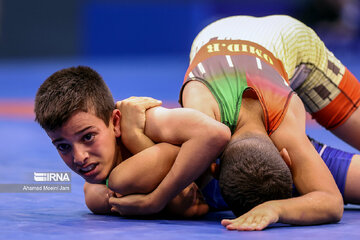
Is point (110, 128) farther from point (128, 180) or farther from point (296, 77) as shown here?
point (296, 77)

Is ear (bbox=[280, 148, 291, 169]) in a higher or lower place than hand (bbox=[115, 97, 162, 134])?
lower

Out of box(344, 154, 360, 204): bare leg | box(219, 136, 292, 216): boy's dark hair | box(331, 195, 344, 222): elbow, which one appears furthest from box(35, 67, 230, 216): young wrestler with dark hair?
box(344, 154, 360, 204): bare leg

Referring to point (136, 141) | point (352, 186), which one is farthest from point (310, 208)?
point (136, 141)

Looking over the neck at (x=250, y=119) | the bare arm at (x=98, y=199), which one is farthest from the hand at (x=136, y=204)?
the neck at (x=250, y=119)

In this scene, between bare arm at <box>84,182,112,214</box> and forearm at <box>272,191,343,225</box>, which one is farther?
bare arm at <box>84,182,112,214</box>

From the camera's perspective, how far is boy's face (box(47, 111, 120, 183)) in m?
3.19

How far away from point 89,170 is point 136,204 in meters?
0.29

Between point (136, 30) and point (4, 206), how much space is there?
Answer: 15.0 metres

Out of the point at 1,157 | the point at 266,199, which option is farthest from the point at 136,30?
the point at 266,199

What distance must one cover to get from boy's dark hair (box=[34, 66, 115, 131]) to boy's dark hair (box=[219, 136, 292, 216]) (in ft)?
2.28

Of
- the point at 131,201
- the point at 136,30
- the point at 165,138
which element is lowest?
the point at 136,30

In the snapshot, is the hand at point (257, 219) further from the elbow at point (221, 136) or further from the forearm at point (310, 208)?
the elbow at point (221, 136)

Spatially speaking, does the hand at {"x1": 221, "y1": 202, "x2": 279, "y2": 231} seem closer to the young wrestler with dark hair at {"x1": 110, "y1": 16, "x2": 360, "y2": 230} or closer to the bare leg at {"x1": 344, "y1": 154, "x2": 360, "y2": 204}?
the young wrestler with dark hair at {"x1": 110, "y1": 16, "x2": 360, "y2": 230}

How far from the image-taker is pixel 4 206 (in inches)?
143
